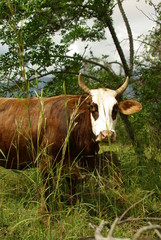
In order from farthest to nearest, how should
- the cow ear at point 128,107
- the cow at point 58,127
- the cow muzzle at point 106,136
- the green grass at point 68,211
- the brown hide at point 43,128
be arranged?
the cow ear at point 128,107
the brown hide at point 43,128
the cow at point 58,127
the cow muzzle at point 106,136
the green grass at point 68,211

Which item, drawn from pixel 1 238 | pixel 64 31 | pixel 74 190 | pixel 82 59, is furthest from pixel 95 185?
pixel 64 31

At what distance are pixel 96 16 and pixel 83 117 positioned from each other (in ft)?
9.37

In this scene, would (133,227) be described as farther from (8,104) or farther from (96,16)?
(96,16)

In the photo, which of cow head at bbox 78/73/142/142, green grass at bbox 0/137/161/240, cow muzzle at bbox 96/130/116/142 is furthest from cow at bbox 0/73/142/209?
green grass at bbox 0/137/161/240

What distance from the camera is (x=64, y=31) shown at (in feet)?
22.6

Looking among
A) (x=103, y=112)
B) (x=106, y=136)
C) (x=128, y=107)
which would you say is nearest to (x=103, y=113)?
(x=103, y=112)

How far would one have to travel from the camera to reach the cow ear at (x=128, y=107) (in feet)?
16.4

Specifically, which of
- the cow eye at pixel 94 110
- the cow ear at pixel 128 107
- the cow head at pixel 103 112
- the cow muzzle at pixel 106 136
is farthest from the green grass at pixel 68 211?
the cow ear at pixel 128 107

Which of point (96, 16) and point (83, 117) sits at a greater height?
point (96, 16)

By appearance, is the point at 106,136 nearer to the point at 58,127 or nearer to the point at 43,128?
the point at 58,127

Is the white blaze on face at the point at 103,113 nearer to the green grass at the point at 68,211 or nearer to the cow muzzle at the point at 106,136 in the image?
the cow muzzle at the point at 106,136

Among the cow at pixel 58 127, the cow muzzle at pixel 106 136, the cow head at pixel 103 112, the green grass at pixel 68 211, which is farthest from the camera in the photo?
the cow at pixel 58 127

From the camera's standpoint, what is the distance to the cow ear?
197 inches

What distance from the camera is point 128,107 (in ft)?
16.7
